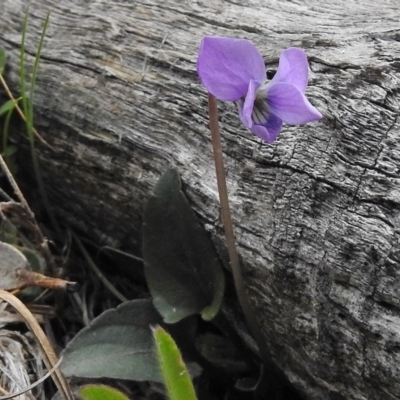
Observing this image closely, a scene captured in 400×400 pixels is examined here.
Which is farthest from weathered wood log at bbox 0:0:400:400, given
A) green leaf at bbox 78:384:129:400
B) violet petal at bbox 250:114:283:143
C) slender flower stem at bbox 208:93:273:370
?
green leaf at bbox 78:384:129:400

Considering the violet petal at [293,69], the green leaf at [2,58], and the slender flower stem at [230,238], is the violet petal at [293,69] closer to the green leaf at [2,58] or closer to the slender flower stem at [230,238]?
the slender flower stem at [230,238]

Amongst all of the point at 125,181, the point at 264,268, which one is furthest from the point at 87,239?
the point at 264,268

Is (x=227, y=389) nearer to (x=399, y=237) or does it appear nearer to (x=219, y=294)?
(x=219, y=294)

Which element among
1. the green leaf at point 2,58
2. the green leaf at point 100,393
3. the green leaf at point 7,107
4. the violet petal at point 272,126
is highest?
the violet petal at point 272,126

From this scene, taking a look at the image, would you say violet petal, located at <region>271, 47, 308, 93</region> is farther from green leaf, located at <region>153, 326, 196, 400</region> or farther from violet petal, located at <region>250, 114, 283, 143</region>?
green leaf, located at <region>153, 326, 196, 400</region>

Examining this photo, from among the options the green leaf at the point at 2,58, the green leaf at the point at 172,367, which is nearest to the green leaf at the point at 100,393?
the green leaf at the point at 172,367

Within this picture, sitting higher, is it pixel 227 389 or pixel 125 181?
pixel 125 181

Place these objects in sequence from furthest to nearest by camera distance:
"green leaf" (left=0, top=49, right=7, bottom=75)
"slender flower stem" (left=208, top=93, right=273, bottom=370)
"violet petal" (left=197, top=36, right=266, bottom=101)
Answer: "green leaf" (left=0, top=49, right=7, bottom=75), "slender flower stem" (left=208, top=93, right=273, bottom=370), "violet petal" (left=197, top=36, right=266, bottom=101)
